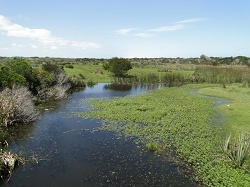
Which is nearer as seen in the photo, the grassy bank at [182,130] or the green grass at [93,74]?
the grassy bank at [182,130]

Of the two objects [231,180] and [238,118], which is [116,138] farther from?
[238,118]

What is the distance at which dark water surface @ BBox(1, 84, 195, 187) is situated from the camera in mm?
12594

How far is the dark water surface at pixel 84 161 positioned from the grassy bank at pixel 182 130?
137cm

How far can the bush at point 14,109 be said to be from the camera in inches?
794

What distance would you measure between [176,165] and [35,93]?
2481 centimetres

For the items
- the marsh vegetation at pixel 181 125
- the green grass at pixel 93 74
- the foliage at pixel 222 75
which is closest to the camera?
the marsh vegetation at pixel 181 125

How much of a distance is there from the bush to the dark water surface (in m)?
1.12

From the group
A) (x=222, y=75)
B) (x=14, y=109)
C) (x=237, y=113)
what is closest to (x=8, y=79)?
(x=14, y=109)

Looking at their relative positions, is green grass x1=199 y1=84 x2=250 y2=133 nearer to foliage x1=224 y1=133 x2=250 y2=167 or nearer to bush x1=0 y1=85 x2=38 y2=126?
foliage x1=224 y1=133 x2=250 y2=167

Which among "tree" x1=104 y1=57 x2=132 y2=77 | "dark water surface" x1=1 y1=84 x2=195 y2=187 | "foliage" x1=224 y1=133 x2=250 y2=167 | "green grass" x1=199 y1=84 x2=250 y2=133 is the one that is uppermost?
"tree" x1=104 y1=57 x2=132 y2=77

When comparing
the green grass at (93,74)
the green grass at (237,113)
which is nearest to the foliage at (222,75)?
the green grass at (237,113)

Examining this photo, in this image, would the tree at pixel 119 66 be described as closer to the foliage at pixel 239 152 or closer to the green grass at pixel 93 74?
the green grass at pixel 93 74

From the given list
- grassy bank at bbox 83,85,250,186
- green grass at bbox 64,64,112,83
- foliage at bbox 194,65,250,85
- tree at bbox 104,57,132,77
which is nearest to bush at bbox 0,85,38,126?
grassy bank at bbox 83,85,250,186

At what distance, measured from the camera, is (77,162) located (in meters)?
14.7
